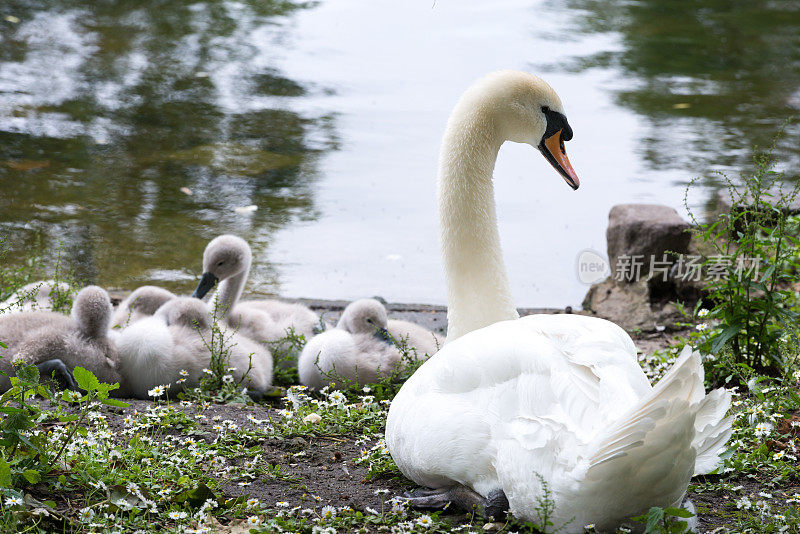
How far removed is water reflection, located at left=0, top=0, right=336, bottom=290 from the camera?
22.0 ft

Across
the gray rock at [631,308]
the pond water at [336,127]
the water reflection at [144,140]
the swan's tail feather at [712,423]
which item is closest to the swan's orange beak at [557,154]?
the swan's tail feather at [712,423]

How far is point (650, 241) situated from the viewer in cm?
577

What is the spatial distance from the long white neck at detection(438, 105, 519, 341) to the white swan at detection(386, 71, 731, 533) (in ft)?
2.02

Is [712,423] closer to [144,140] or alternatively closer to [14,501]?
[14,501]

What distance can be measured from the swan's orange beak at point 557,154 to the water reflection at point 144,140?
2.83 meters

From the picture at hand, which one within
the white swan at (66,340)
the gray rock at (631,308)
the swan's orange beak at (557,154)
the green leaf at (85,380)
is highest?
the swan's orange beak at (557,154)

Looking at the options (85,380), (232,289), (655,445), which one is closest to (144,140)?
(232,289)

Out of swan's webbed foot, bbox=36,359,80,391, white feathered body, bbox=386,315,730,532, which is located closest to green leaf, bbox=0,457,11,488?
white feathered body, bbox=386,315,730,532

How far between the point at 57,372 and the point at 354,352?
136cm

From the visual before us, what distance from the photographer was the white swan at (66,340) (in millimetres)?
4160

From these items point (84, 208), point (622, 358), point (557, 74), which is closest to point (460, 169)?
point (622, 358)

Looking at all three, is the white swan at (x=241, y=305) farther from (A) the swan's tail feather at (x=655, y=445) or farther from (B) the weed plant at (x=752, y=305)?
(A) the swan's tail feather at (x=655, y=445)

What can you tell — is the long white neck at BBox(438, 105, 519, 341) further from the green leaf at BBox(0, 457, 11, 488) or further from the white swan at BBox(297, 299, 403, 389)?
the green leaf at BBox(0, 457, 11, 488)

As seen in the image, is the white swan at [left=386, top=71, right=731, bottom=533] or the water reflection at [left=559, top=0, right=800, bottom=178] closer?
the white swan at [left=386, top=71, right=731, bottom=533]
